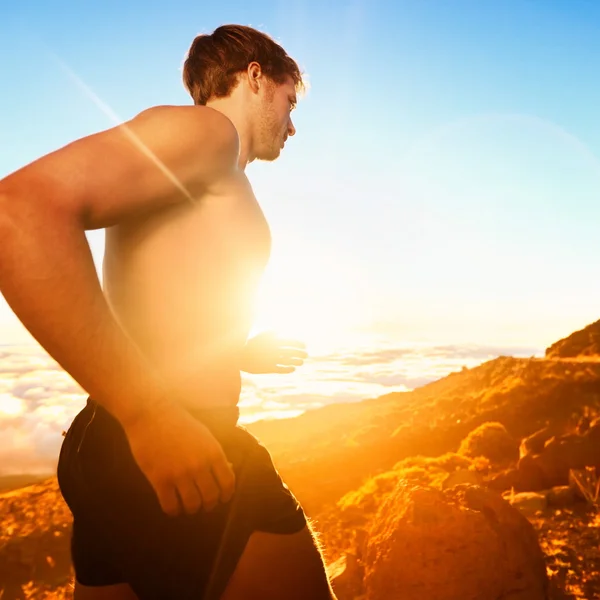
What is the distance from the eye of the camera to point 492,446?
8.27 meters

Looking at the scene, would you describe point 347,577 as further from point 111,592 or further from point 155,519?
point 155,519

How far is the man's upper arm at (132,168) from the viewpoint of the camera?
1.01m

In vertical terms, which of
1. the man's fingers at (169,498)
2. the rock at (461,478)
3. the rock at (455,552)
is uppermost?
the man's fingers at (169,498)

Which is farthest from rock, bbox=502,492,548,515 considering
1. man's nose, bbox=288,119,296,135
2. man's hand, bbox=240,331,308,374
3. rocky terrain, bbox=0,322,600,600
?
man's nose, bbox=288,119,296,135

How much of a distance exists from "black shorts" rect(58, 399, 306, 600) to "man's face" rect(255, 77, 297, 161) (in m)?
0.85

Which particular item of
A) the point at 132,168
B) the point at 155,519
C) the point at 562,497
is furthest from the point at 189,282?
Answer: the point at 562,497

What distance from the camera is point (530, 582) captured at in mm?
3449

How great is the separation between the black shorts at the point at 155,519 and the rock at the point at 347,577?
118 inches

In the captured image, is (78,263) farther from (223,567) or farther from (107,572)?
(107,572)

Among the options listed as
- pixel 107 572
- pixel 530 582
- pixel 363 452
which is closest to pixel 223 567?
pixel 107 572

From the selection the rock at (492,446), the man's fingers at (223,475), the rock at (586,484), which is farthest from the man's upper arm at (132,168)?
the rock at (492,446)

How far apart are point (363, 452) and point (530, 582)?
22.0 feet

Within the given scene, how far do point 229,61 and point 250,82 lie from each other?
6.1 inches

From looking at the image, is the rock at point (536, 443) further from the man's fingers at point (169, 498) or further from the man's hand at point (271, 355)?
the man's fingers at point (169, 498)
